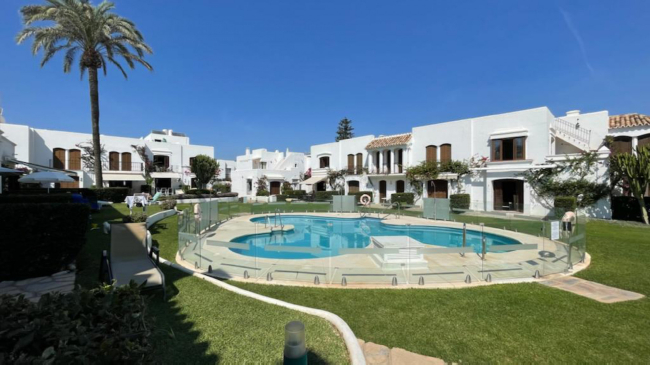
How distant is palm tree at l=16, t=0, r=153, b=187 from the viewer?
19391 mm

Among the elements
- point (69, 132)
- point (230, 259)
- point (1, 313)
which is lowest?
point (230, 259)

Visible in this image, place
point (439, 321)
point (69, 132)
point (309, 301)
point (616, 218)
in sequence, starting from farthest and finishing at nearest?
1. point (69, 132)
2. point (616, 218)
3. point (309, 301)
4. point (439, 321)

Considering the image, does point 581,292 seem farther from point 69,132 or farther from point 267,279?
point 69,132

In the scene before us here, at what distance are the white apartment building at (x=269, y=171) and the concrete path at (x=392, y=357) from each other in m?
38.3

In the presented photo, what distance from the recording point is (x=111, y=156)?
115 ft

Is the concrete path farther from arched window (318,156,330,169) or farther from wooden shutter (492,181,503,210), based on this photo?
arched window (318,156,330,169)

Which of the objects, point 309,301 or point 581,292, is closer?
point 309,301

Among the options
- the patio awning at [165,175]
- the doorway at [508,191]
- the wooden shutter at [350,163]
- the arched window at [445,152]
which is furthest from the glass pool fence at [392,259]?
the patio awning at [165,175]

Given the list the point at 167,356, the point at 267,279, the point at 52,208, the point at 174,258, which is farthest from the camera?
the point at 174,258

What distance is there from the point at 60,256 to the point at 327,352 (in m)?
6.39

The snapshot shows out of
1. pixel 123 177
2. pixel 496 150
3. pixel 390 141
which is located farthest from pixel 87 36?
pixel 496 150

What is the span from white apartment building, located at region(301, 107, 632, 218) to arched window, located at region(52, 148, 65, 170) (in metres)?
33.6

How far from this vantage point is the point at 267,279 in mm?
7203

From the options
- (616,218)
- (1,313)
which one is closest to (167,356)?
(1,313)
